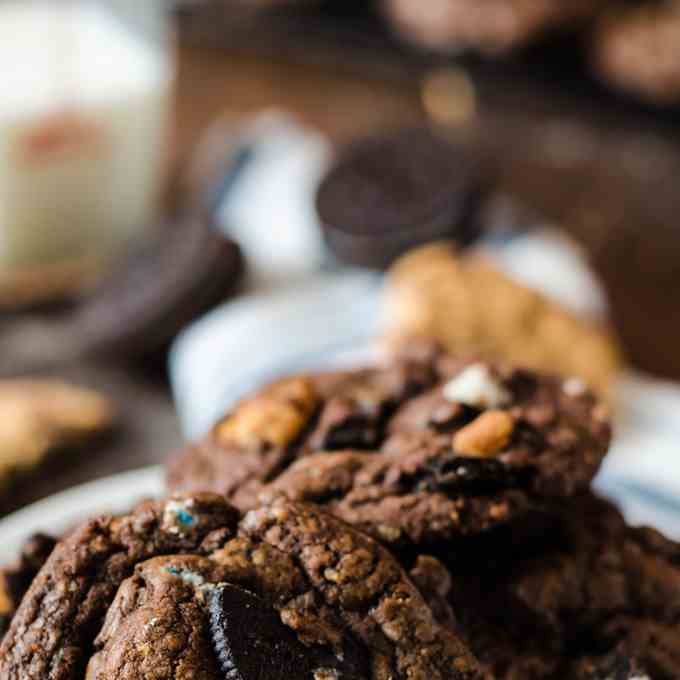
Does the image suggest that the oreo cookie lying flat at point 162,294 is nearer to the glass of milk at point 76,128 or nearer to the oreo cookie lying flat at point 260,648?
the glass of milk at point 76,128

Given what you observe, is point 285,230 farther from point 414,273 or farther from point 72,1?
point 72,1

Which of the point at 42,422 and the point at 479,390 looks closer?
the point at 479,390

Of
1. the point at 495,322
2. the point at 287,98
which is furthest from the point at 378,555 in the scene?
the point at 287,98

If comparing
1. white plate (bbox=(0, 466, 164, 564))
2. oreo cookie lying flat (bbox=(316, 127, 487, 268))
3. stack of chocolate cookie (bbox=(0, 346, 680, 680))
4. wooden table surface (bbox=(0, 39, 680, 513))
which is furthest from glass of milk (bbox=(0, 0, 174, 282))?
stack of chocolate cookie (bbox=(0, 346, 680, 680))

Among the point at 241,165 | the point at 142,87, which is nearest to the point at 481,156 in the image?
the point at 241,165

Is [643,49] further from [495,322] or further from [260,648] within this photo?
[260,648]

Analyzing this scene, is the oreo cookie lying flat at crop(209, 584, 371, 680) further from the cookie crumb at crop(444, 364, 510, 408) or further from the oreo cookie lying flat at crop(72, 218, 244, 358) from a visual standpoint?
the oreo cookie lying flat at crop(72, 218, 244, 358)
